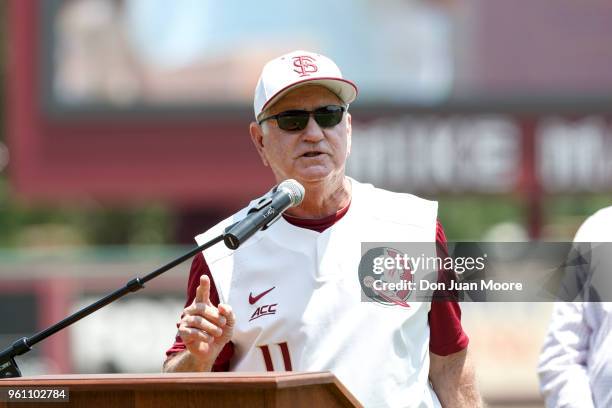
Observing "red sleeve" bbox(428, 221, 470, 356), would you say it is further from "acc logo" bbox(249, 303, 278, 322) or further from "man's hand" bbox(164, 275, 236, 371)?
"man's hand" bbox(164, 275, 236, 371)

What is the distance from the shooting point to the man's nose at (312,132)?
395 cm

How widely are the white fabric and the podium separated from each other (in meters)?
1.20

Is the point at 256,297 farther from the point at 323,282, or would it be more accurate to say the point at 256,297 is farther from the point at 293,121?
the point at 293,121

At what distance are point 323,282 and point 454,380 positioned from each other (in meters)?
0.46

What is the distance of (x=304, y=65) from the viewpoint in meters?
4.00

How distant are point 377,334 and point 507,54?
12.6 meters

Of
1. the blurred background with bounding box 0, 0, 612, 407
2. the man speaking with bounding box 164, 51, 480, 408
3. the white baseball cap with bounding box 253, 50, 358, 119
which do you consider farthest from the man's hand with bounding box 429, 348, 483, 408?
the blurred background with bounding box 0, 0, 612, 407

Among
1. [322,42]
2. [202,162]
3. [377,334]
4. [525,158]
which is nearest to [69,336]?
[202,162]

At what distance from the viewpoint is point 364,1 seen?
16.0m

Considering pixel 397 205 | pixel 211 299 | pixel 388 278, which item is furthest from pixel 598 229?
pixel 211 299

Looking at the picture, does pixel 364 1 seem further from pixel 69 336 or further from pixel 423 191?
pixel 69 336

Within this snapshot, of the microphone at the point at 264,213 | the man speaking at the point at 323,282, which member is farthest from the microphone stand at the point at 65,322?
the man speaking at the point at 323,282

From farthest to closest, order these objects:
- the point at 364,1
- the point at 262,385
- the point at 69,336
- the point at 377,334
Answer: the point at 364,1 < the point at 69,336 < the point at 377,334 < the point at 262,385

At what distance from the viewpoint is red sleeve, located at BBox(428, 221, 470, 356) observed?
12.6 feet
